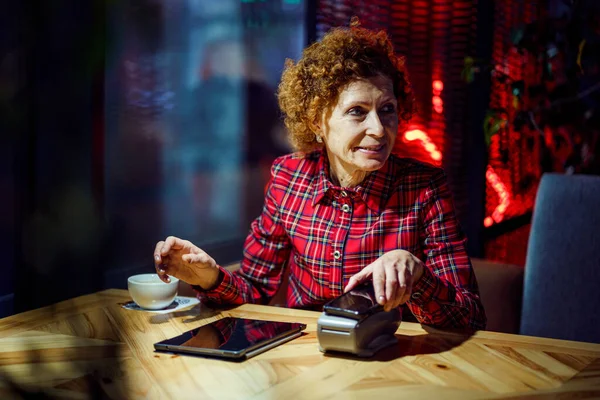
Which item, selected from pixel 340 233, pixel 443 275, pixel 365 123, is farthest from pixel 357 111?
pixel 443 275

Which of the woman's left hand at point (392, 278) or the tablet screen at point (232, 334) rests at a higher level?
the woman's left hand at point (392, 278)

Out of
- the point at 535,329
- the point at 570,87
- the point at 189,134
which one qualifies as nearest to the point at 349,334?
the point at 535,329

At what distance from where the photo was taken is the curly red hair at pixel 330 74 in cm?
176

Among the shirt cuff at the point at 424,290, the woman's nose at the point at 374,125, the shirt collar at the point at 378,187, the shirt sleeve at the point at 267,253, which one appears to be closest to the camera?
the shirt cuff at the point at 424,290

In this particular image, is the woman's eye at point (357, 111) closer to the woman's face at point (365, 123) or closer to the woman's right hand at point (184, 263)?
the woman's face at point (365, 123)

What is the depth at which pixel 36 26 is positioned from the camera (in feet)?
7.77

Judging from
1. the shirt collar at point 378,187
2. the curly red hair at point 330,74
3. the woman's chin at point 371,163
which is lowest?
the shirt collar at point 378,187

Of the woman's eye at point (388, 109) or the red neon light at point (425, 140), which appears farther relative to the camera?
the red neon light at point (425, 140)

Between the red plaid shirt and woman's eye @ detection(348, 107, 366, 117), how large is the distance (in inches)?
6.6

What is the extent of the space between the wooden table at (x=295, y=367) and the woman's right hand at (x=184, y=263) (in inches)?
6.6

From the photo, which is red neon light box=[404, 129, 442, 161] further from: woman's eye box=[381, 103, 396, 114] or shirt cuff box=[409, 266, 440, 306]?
shirt cuff box=[409, 266, 440, 306]

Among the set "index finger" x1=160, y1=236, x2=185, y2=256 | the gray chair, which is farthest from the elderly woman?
the gray chair

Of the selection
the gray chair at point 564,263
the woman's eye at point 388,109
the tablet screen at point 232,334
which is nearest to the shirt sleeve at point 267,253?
the woman's eye at point 388,109

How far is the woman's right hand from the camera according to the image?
1.57m
